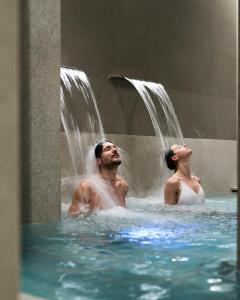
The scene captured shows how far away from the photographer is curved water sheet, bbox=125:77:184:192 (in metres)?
9.19

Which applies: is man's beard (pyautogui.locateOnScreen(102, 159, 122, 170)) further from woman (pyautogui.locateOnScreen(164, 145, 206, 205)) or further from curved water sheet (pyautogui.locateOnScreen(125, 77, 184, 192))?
curved water sheet (pyautogui.locateOnScreen(125, 77, 184, 192))

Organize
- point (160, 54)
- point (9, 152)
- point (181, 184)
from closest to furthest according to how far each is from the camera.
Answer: point (9, 152) < point (181, 184) < point (160, 54)

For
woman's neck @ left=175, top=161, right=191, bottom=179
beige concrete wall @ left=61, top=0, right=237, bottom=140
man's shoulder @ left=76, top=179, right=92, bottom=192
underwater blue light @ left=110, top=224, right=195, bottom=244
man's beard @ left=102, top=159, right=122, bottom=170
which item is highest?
beige concrete wall @ left=61, top=0, right=237, bottom=140

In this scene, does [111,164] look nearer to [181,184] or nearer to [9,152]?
[181,184]

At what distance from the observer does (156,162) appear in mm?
9344

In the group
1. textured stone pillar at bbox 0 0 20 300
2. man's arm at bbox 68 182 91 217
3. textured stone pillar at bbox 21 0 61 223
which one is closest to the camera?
textured stone pillar at bbox 0 0 20 300

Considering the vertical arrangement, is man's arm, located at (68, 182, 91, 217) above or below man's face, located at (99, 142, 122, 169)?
below

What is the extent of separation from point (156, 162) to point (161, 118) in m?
0.82

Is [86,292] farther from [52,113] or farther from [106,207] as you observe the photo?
[106,207]

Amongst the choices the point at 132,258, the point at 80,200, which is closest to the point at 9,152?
the point at 132,258

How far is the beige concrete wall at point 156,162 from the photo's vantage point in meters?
8.80

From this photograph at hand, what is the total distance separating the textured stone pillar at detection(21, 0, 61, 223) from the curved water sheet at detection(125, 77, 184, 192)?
3.49m

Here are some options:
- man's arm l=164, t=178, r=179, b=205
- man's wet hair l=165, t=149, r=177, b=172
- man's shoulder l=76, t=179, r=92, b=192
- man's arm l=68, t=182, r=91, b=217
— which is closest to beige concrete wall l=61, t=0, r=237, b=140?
man's wet hair l=165, t=149, r=177, b=172

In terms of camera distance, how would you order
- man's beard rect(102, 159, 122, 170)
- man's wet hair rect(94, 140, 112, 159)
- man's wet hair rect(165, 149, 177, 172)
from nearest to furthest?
man's beard rect(102, 159, 122, 170)
man's wet hair rect(94, 140, 112, 159)
man's wet hair rect(165, 149, 177, 172)
